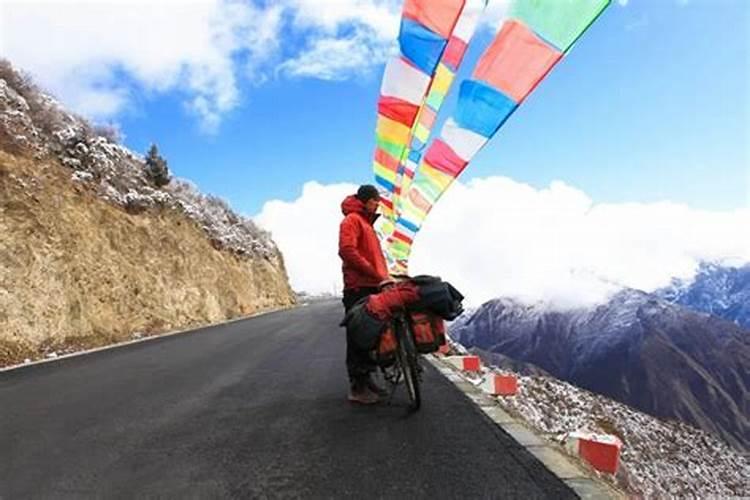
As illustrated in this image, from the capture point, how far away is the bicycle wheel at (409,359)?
580cm

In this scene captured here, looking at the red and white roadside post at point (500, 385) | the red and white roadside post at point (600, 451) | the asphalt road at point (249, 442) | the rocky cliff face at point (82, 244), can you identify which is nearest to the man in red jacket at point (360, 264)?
the asphalt road at point (249, 442)

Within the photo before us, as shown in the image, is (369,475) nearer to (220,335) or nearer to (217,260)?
(220,335)

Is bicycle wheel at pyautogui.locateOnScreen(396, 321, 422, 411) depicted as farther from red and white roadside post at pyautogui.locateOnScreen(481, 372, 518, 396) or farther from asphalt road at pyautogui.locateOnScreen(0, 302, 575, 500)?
red and white roadside post at pyautogui.locateOnScreen(481, 372, 518, 396)

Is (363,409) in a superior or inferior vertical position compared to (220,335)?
inferior

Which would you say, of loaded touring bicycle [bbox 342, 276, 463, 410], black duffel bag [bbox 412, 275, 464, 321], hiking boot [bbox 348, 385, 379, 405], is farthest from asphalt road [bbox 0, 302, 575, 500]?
black duffel bag [bbox 412, 275, 464, 321]

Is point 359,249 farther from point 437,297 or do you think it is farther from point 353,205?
point 437,297

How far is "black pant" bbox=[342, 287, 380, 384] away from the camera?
6.21 m

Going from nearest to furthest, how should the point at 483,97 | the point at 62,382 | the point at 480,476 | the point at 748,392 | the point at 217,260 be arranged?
the point at 480,476, the point at 62,382, the point at 483,97, the point at 217,260, the point at 748,392

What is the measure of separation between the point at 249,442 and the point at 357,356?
5.07 feet

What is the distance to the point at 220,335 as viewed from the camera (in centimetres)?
1695

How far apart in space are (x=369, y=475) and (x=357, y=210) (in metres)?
3.02

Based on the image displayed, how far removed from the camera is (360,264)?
6.23 meters

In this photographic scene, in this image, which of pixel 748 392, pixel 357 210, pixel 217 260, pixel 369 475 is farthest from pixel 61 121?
pixel 748 392

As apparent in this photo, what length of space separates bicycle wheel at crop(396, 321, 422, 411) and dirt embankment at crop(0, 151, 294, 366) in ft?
30.1
